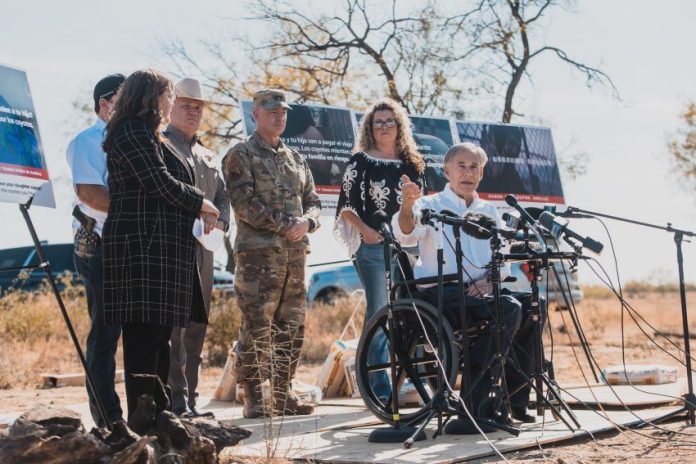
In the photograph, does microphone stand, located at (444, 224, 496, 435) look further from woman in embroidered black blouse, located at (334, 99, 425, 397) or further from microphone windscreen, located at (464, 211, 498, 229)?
woman in embroidered black blouse, located at (334, 99, 425, 397)

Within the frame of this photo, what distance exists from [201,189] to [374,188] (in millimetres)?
1155

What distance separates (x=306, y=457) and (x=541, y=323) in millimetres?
1548

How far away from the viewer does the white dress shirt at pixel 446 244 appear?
20.1 feet

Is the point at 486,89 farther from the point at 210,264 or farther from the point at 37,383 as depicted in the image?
the point at 210,264

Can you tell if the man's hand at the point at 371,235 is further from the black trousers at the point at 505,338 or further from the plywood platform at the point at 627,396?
the plywood platform at the point at 627,396

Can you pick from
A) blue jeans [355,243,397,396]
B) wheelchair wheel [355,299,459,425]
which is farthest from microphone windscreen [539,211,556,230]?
blue jeans [355,243,397,396]

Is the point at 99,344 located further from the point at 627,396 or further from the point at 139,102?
the point at 627,396

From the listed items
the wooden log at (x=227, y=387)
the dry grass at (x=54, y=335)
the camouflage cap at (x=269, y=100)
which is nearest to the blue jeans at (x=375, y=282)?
the camouflage cap at (x=269, y=100)

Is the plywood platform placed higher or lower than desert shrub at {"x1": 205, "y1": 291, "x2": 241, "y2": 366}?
lower

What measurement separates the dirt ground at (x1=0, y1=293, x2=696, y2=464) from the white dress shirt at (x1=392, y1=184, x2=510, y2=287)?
1.89ft

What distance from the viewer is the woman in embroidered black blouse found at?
7020 mm

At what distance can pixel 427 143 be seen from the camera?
940 cm

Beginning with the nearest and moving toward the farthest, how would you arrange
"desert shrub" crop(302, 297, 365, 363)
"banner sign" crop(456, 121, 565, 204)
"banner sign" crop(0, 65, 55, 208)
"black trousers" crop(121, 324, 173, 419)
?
"black trousers" crop(121, 324, 173, 419) → "banner sign" crop(0, 65, 55, 208) → "banner sign" crop(456, 121, 565, 204) → "desert shrub" crop(302, 297, 365, 363)

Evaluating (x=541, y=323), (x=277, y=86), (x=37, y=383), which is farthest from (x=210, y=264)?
(x=277, y=86)
